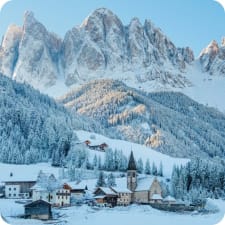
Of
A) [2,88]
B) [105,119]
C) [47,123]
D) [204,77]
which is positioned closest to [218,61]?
[204,77]

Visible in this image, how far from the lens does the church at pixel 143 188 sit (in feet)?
42.6

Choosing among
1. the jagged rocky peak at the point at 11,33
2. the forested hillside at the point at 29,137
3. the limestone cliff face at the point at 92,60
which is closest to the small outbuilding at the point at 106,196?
the forested hillside at the point at 29,137

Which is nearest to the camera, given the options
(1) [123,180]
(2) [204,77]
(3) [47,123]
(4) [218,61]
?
(1) [123,180]

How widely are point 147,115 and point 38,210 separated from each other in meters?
24.9

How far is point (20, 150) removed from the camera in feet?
47.5

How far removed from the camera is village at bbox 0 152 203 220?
12.4 metres

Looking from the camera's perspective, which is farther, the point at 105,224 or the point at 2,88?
the point at 2,88

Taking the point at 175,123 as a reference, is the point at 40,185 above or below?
below

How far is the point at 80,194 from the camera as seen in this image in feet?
42.1

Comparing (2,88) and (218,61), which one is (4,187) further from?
(218,61)

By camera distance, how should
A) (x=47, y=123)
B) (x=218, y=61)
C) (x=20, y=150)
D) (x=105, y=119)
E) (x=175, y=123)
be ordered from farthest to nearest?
(x=218, y=61)
(x=175, y=123)
(x=105, y=119)
(x=47, y=123)
(x=20, y=150)

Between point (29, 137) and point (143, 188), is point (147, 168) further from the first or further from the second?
point (29, 137)

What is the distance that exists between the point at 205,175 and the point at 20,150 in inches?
171

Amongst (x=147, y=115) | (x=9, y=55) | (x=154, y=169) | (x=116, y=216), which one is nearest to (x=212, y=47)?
(x=154, y=169)
